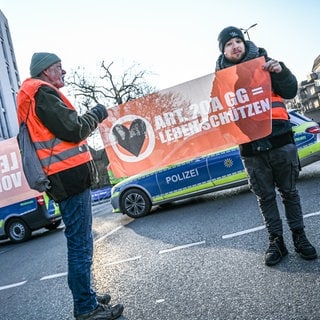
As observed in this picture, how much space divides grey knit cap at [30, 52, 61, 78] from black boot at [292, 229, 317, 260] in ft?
8.24

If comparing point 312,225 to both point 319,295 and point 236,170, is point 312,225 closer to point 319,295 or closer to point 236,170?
point 319,295

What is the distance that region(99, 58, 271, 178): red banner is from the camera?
4070 millimetres

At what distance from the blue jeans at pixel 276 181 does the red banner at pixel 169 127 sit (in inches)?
26.5

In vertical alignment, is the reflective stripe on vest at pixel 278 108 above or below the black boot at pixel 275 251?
above

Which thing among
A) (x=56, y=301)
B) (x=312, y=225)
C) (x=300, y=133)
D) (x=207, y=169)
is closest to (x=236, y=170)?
(x=207, y=169)

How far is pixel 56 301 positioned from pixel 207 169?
474cm

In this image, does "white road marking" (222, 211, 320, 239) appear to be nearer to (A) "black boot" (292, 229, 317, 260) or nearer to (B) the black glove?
(A) "black boot" (292, 229, 317, 260)

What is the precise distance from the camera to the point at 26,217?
10.0 metres

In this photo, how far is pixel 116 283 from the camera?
3695 mm

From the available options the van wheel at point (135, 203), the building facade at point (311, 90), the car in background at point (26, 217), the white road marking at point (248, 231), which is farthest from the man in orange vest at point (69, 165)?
the building facade at point (311, 90)

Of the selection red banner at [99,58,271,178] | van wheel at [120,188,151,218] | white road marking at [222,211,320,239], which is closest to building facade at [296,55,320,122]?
van wheel at [120,188,151,218]

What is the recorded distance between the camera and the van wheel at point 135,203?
8148 millimetres

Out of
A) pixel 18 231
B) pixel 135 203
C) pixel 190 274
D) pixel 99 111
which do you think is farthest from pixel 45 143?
pixel 18 231

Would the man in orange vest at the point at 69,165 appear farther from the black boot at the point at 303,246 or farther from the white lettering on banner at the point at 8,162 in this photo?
the white lettering on banner at the point at 8,162
